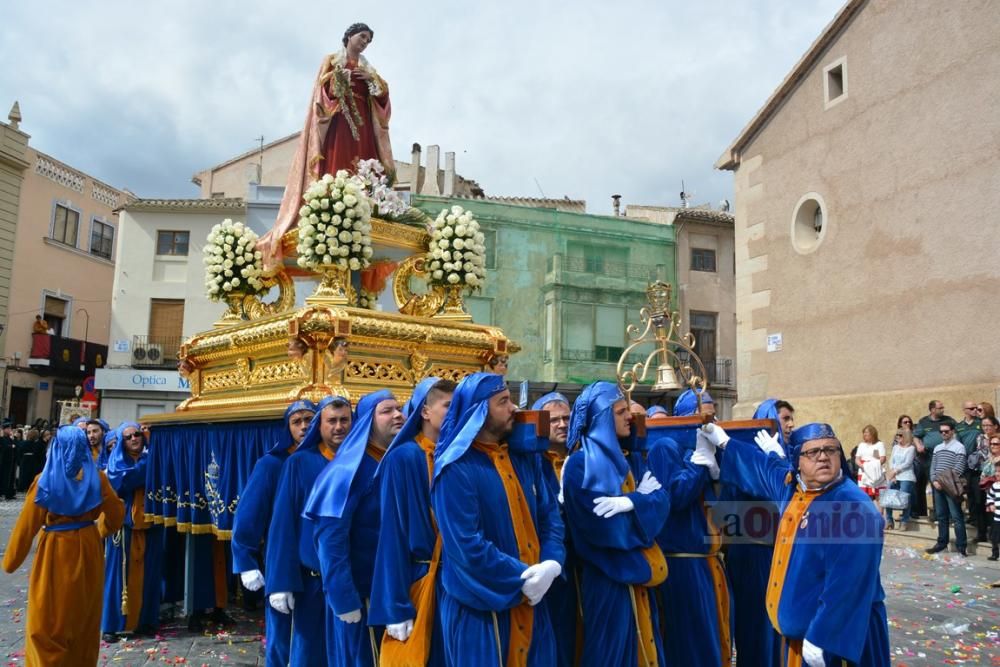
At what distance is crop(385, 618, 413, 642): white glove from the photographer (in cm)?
332

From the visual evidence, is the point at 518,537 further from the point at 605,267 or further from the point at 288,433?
the point at 605,267

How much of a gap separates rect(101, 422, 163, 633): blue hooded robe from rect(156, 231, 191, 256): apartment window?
2042 cm

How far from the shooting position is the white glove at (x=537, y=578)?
10.3 feet

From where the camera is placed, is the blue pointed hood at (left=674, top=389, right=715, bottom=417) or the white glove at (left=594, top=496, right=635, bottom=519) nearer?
the white glove at (left=594, top=496, right=635, bottom=519)

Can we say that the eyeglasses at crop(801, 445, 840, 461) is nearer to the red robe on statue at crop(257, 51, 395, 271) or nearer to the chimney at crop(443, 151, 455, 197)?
the red robe on statue at crop(257, 51, 395, 271)

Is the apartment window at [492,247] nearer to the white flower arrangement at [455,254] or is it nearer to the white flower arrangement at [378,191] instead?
the white flower arrangement at [455,254]

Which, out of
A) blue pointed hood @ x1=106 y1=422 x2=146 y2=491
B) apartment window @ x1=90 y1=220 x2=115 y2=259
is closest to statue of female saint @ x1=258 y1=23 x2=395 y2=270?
blue pointed hood @ x1=106 y1=422 x2=146 y2=491

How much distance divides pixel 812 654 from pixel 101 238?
3080cm

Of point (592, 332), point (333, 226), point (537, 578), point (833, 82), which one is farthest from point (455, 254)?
point (592, 332)

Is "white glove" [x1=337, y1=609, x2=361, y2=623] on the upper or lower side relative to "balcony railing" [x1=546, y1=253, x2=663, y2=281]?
lower

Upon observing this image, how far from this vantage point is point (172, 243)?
25.8 m

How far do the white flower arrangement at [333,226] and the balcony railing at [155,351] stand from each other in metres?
20.9

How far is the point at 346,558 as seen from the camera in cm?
379

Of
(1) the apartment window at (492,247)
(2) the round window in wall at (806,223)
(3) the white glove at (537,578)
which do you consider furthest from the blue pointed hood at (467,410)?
(1) the apartment window at (492,247)
